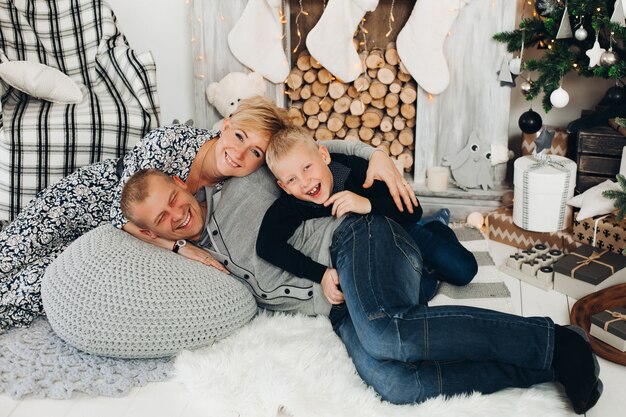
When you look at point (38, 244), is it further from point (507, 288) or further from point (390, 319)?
point (507, 288)

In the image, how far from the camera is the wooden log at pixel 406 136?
307 centimetres

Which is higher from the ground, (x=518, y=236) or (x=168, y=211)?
(x=168, y=211)

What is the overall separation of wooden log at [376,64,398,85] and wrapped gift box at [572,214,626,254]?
1.04 metres

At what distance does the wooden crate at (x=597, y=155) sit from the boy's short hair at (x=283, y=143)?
1.26 m

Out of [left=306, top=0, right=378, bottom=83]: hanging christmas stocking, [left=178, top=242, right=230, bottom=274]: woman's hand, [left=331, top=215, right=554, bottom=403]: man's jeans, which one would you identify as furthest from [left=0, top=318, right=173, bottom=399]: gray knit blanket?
[left=306, top=0, right=378, bottom=83]: hanging christmas stocking

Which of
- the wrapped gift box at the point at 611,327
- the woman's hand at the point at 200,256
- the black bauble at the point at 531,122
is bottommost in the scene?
the wrapped gift box at the point at 611,327

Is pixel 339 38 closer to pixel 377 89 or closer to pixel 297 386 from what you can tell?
pixel 377 89

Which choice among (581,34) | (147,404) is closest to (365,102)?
(581,34)

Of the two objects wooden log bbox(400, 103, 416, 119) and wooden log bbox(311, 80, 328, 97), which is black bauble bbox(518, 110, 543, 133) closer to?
wooden log bbox(400, 103, 416, 119)

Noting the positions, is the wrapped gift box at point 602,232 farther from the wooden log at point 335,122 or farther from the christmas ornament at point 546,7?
the wooden log at point 335,122

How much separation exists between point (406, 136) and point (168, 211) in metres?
1.40

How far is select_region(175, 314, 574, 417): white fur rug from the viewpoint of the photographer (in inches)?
66.8

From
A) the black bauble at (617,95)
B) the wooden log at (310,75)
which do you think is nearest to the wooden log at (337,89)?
the wooden log at (310,75)

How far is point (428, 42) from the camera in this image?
9.31ft
